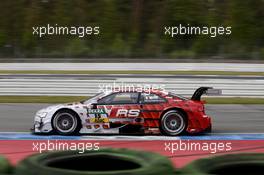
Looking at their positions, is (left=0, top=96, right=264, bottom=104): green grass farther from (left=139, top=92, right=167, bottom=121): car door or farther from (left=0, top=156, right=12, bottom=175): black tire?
(left=0, top=156, right=12, bottom=175): black tire

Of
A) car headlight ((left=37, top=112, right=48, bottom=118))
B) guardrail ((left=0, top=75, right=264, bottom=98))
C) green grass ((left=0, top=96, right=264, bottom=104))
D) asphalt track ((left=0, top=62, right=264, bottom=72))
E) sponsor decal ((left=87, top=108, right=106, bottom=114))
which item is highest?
asphalt track ((left=0, top=62, right=264, bottom=72))

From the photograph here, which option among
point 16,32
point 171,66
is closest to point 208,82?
point 171,66

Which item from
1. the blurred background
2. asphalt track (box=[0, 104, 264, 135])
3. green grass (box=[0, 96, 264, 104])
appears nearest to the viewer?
asphalt track (box=[0, 104, 264, 135])

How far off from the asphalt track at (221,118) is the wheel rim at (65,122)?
1.20m

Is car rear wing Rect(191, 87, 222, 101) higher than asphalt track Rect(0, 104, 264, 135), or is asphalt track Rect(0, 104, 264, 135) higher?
car rear wing Rect(191, 87, 222, 101)

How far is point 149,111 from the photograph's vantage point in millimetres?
10055

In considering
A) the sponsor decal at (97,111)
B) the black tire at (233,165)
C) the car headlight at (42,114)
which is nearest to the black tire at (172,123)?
the sponsor decal at (97,111)

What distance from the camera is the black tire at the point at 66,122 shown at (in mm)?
10102

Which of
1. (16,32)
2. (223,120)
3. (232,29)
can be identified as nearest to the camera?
(223,120)

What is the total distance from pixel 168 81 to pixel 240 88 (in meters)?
2.61

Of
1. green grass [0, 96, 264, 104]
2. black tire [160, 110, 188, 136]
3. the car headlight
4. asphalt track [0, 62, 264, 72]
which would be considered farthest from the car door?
asphalt track [0, 62, 264, 72]

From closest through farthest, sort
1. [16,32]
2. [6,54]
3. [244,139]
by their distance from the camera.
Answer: [244,139]
[6,54]
[16,32]

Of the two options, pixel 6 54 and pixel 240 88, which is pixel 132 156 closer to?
pixel 240 88

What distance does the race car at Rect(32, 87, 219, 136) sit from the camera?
10055 millimetres
